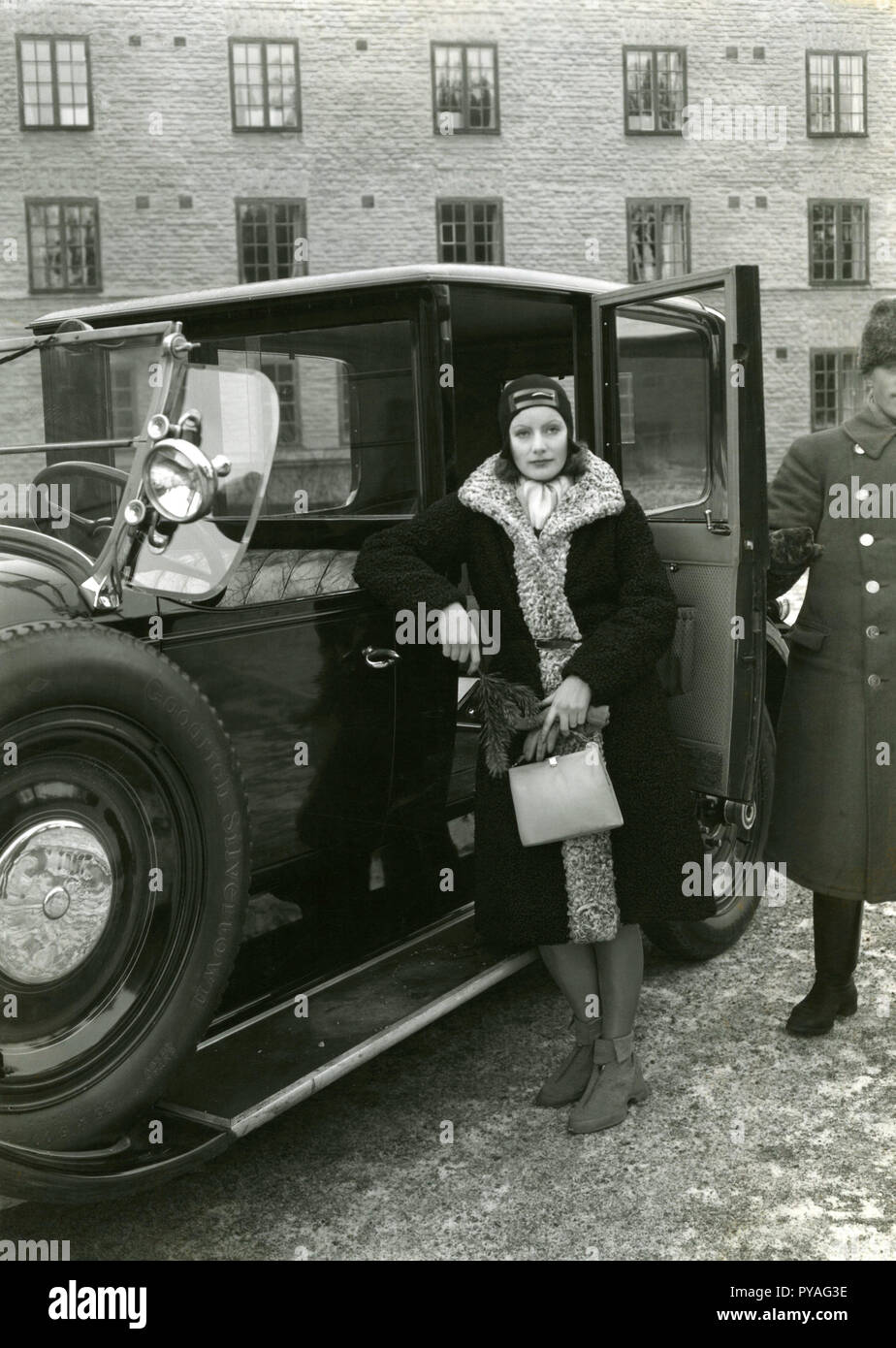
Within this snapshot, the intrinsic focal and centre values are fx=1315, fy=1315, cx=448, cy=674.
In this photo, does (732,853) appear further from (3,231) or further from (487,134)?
(3,231)

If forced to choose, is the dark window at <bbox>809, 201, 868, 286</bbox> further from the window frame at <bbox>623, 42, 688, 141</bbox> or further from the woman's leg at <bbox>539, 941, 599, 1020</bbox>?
the woman's leg at <bbox>539, 941, 599, 1020</bbox>

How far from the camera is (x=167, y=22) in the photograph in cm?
2033

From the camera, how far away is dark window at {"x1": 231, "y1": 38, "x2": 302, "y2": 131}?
20531 mm

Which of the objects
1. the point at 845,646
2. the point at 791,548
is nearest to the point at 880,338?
the point at 791,548

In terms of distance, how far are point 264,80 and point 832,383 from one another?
11743 mm

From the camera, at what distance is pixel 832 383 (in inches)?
985

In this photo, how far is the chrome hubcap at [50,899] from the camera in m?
2.33

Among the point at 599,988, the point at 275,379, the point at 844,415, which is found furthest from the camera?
the point at 844,415

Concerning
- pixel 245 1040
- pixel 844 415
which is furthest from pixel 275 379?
pixel 844 415

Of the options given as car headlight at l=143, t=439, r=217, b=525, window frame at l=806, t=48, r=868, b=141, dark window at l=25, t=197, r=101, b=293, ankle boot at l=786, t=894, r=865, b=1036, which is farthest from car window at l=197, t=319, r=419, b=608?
window frame at l=806, t=48, r=868, b=141

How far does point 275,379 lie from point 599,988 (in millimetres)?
1829

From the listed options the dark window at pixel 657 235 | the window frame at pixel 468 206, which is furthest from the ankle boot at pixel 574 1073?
the dark window at pixel 657 235

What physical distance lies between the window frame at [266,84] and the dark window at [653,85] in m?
5.50

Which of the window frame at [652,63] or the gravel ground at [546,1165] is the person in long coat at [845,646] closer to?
the gravel ground at [546,1165]
